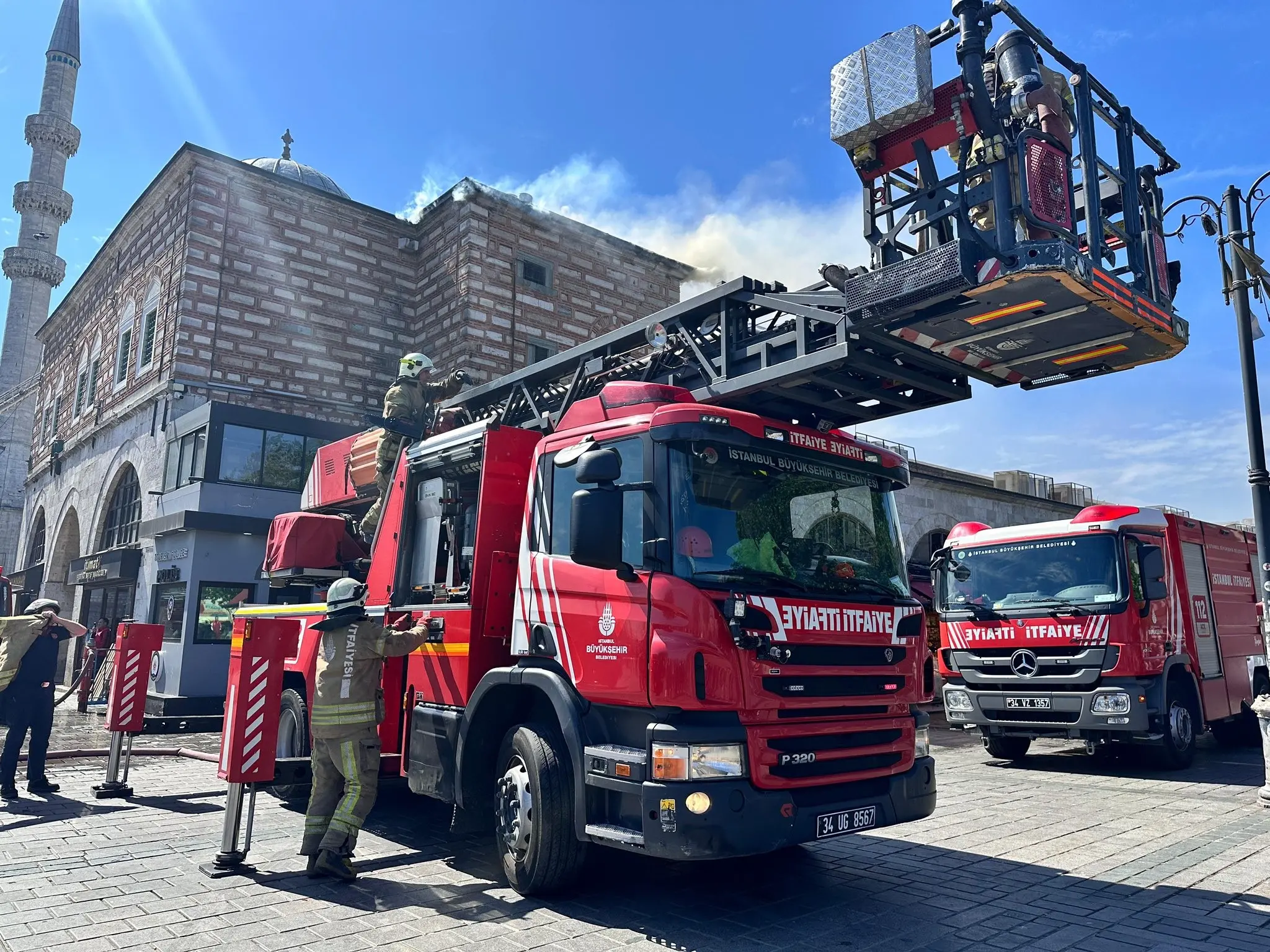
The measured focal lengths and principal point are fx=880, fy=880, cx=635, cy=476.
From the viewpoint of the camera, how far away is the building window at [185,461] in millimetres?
18500

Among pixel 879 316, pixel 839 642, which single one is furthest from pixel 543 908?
pixel 879 316

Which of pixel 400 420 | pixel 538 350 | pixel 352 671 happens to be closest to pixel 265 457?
pixel 538 350

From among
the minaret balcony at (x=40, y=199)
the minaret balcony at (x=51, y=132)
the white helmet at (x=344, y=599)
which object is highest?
the minaret balcony at (x=51, y=132)

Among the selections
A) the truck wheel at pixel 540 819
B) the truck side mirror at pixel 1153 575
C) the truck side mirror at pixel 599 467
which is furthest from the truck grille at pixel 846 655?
the truck side mirror at pixel 1153 575

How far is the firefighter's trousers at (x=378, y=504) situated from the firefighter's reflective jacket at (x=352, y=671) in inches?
75.2

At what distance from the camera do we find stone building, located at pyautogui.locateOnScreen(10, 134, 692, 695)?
18.6 meters

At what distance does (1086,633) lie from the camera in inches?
378

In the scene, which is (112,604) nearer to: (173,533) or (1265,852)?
(173,533)

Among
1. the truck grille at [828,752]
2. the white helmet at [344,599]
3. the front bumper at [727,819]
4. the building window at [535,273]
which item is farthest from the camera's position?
the building window at [535,273]

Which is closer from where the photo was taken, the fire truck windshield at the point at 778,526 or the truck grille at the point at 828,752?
the truck grille at the point at 828,752

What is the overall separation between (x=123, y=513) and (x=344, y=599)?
67.1 ft

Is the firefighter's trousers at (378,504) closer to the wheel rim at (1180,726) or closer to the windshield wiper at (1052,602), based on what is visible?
the windshield wiper at (1052,602)

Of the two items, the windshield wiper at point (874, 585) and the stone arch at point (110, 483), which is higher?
the stone arch at point (110, 483)

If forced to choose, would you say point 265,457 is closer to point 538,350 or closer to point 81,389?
point 538,350
